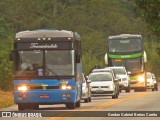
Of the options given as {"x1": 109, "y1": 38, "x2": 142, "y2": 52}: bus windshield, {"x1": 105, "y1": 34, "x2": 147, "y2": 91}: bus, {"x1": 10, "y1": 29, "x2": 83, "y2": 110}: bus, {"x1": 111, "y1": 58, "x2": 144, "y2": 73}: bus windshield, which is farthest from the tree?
{"x1": 109, "y1": 38, "x2": 142, "y2": 52}: bus windshield

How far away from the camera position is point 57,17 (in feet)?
329

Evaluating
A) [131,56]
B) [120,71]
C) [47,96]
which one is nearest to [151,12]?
[47,96]

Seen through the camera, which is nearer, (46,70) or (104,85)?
(46,70)

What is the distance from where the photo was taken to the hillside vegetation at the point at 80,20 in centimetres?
9556

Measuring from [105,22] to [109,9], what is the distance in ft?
8.52

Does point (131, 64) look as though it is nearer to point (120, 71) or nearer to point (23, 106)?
point (120, 71)

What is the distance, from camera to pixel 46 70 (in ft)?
98.0

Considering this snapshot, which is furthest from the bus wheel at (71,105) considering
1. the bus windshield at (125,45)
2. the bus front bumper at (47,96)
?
the bus windshield at (125,45)

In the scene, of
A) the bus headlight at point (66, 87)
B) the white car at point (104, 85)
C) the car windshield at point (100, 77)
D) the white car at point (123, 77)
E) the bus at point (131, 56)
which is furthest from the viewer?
the bus at point (131, 56)

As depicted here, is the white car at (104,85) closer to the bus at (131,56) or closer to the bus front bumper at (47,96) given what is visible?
the bus at (131,56)

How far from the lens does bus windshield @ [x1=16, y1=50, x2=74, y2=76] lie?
97.7ft

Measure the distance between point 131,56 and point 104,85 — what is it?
15.7 meters

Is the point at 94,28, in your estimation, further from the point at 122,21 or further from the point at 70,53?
the point at 70,53

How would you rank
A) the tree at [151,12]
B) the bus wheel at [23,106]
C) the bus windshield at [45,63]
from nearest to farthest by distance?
the bus windshield at [45,63]
the bus wheel at [23,106]
the tree at [151,12]
